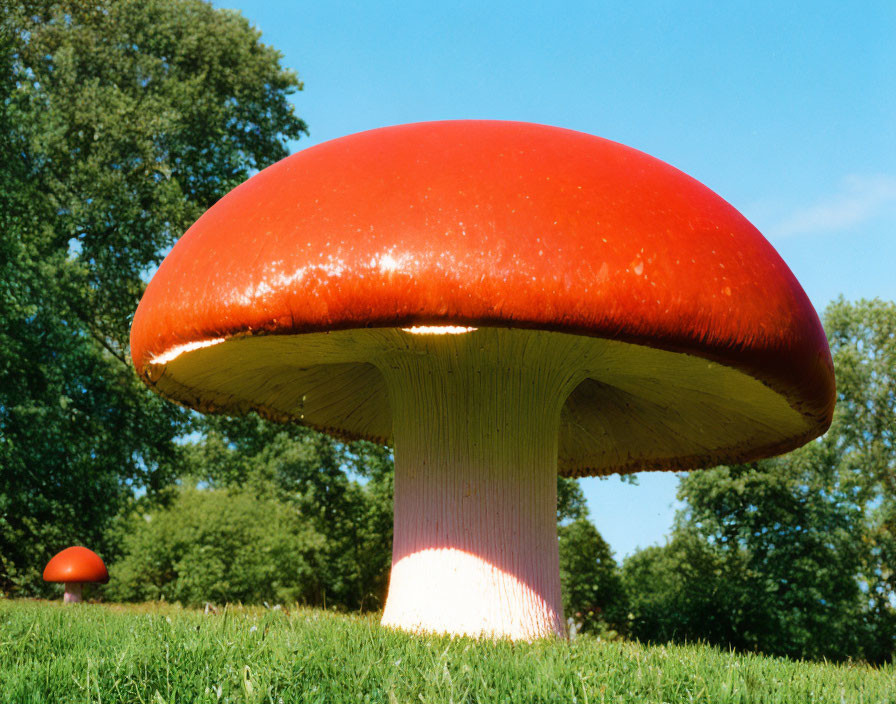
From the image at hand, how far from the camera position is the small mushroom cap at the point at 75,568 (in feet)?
40.4

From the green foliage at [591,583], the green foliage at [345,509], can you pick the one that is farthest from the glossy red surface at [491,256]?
the green foliage at [345,509]

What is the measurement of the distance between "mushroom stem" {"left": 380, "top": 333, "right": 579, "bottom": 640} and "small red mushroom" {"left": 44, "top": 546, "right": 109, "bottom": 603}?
34.9 ft

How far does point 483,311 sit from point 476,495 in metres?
1.18

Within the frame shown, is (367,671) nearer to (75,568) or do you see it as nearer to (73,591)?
(75,568)

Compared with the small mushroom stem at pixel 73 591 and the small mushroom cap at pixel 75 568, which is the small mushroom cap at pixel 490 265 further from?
the small mushroom stem at pixel 73 591

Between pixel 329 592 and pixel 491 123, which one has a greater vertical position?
pixel 491 123

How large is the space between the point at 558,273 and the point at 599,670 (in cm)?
145

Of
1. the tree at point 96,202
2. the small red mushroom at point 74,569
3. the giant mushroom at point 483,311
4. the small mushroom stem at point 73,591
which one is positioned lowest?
the small mushroom stem at point 73,591

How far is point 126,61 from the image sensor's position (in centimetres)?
1753

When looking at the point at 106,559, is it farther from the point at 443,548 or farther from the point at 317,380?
the point at 443,548

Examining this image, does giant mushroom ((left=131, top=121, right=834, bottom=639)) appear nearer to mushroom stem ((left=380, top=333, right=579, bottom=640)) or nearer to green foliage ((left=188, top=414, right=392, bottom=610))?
mushroom stem ((left=380, top=333, right=579, bottom=640))

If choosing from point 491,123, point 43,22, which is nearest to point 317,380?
point 491,123

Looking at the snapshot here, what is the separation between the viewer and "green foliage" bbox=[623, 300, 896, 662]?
14.8m

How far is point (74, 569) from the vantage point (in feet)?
40.5
